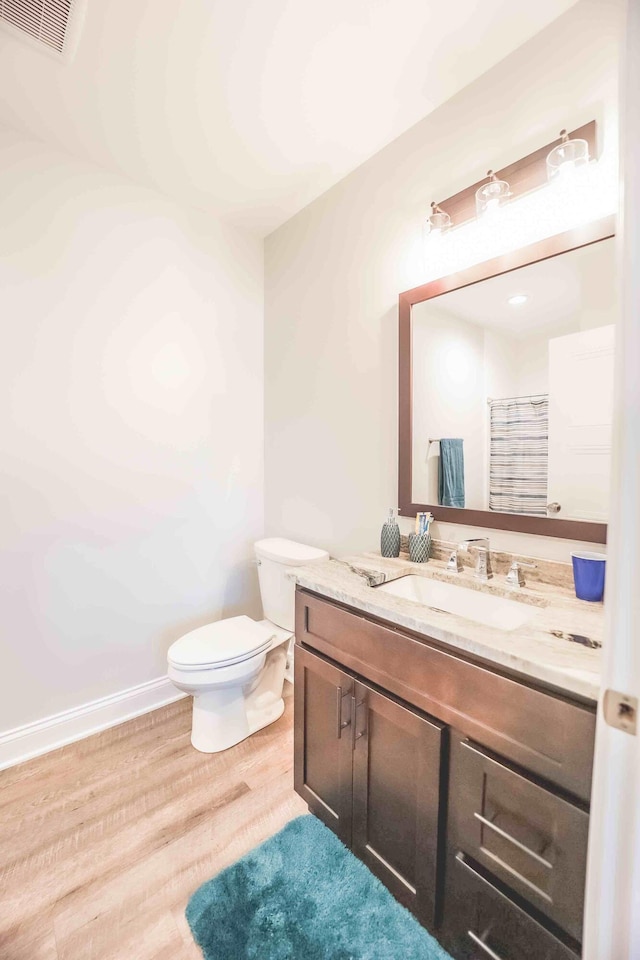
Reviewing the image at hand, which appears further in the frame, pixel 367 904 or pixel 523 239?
pixel 523 239

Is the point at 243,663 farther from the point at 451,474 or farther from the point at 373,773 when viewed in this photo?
the point at 451,474

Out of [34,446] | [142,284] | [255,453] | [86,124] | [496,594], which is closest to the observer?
[496,594]

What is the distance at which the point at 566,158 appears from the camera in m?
1.21

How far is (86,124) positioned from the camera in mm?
1645

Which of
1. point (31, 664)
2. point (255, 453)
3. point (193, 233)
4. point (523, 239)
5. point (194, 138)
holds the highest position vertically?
point (194, 138)

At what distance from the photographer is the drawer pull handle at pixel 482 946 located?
2.99 feet

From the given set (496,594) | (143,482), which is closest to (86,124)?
(143,482)

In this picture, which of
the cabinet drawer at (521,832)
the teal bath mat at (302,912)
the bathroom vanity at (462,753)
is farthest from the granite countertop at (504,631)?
the teal bath mat at (302,912)

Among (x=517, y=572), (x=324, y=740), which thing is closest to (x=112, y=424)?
(x=324, y=740)

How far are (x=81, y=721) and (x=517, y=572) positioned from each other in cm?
202

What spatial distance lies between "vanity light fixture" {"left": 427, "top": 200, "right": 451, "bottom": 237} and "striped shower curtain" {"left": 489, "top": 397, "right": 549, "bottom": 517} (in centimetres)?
69

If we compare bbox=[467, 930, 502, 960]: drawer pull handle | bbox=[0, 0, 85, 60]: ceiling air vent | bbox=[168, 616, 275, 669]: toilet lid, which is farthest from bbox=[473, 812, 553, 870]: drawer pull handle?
bbox=[0, 0, 85, 60]: ceiling air vent

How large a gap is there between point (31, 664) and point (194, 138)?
235 centimetres

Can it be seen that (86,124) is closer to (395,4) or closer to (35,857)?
(395,4)
